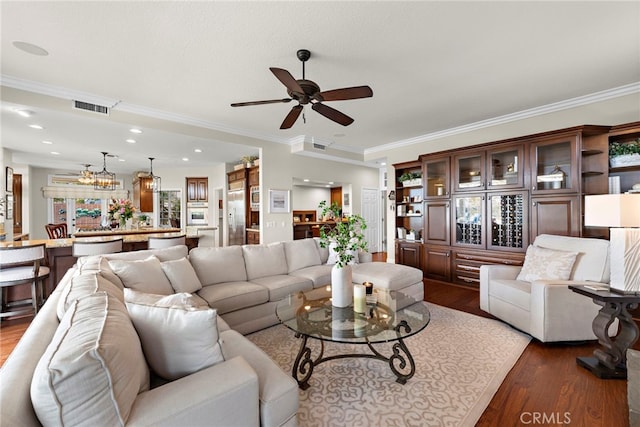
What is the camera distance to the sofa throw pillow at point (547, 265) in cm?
292

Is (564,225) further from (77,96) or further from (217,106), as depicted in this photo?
(77,96)

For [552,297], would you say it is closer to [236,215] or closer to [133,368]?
[133,368]

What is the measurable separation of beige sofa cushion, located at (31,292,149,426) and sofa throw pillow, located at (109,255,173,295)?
122 centimetres

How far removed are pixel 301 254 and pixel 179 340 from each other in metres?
2.72

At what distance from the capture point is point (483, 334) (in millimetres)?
2873

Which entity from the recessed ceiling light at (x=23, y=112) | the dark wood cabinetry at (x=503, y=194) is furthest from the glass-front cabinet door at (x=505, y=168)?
the recessed ceiling light at (x=23, y=112)

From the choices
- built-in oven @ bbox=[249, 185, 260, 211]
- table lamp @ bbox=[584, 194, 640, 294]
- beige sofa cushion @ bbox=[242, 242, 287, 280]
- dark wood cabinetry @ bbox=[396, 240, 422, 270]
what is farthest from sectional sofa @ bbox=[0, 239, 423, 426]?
dark wood cabinetry @ bbox=[396, 240, 422, 270]

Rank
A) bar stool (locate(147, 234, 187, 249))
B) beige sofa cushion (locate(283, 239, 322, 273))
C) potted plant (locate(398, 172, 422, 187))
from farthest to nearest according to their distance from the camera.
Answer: potted plant (locate(398, 172, 422, 187))
bar stool (locate(147, 234, 187, 249))
beige sofa cushion (locate(283, 239, 322, 273))

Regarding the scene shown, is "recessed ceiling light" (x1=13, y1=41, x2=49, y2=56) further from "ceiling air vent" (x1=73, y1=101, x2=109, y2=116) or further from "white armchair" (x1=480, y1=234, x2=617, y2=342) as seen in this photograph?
"white armchair" (x1=480, y1=234, x2=617, y2=342)

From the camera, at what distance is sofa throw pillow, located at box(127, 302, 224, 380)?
1259 millimetres

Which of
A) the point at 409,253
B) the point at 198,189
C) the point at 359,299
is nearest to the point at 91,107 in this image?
the point at 359,299

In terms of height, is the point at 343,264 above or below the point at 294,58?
below

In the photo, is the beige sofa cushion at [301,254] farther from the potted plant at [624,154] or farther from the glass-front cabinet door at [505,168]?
the potted plant at [624,154]

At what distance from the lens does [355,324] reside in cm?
208
